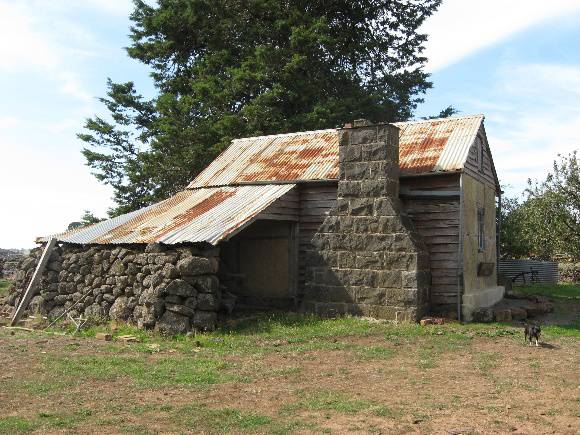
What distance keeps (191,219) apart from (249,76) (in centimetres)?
1404

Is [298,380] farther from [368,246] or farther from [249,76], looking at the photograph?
[249,76]

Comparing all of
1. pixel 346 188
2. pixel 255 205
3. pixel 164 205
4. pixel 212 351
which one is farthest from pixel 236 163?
pixel 212 351

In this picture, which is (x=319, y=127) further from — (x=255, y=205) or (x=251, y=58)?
(x=255, y=205)

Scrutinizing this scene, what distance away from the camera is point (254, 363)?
10.4 meters

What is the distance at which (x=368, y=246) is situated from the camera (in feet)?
47.5

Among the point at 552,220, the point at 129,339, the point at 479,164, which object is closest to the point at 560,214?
the point at 552,220

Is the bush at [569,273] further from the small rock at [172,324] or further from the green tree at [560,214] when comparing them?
the small rock at [172,324]

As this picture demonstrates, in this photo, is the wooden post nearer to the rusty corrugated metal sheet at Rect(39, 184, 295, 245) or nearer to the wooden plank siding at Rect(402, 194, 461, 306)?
the rusty corrugated metal sheet at Rect(39, 184, 295, 245)

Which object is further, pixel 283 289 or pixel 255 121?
pixel 255 121

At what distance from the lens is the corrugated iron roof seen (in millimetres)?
15586

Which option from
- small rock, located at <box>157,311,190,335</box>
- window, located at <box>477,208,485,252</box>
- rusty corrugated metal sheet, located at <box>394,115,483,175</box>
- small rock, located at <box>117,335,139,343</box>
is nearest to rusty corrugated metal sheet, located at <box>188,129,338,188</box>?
rusty corrugated metal sheet, located at <box>394,115,483,175</box>

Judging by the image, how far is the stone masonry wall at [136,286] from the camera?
13.4 metres

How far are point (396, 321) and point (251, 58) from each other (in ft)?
61.1

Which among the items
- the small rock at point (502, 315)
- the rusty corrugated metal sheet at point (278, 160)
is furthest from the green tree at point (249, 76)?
the small rock at point (502, 315)
